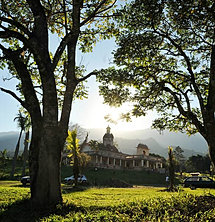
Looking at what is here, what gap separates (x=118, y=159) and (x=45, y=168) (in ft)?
176

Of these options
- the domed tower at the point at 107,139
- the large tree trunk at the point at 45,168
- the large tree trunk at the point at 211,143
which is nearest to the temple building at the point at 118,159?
the domed tower at the point at 107,139

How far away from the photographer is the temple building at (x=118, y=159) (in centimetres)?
5112

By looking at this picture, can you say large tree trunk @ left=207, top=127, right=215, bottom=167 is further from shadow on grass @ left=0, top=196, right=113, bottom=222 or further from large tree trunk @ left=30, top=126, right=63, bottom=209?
large tree trunk @ left=30, top=126, right=63, bottom=209

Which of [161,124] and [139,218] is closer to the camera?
[139,218]

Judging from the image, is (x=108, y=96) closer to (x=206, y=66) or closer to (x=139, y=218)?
(x=206, y=66)

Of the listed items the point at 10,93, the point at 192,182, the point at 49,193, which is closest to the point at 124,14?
the point at 10,93

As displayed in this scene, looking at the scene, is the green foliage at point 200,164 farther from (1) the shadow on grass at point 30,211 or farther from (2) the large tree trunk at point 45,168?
(2) the large tree trunk at point 45,168

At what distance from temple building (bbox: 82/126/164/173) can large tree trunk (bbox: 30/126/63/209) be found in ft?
137

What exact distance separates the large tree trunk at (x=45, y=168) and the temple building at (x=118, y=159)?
4174 centimetres

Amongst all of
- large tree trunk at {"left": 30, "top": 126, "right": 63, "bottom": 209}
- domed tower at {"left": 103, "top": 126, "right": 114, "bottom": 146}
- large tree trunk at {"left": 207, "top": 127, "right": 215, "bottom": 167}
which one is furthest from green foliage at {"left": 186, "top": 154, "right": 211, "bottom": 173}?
large tree trunk at {"left": 30, "top": 126, "right": 63, "bottom": 209}

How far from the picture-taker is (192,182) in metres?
24.3

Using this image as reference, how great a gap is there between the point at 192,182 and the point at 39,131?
22.1m

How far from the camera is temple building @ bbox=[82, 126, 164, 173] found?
5112 centimetres

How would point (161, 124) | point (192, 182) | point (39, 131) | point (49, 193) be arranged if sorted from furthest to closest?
point (192, 182)
point (161, 124)
point (39, 131)
point (49, 193)
